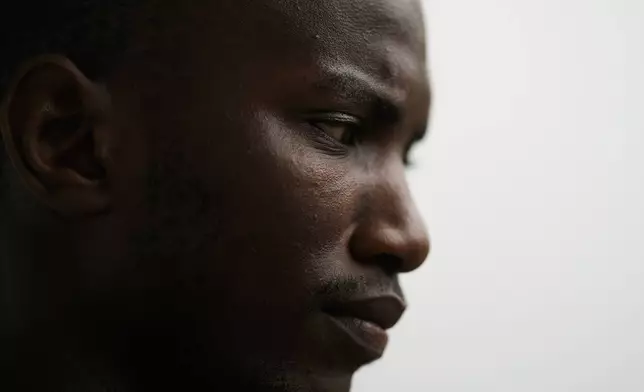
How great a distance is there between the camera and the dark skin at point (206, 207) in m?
0.60

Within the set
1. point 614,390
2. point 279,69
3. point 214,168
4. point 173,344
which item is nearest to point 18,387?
point 173,344

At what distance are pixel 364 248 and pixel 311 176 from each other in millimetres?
81

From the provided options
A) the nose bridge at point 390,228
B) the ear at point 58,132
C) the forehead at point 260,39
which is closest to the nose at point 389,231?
the nose bridge at point 390,228

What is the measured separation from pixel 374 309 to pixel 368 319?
11mm

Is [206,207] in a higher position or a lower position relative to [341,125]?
lower

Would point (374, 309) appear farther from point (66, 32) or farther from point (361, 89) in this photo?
point (66, 32)

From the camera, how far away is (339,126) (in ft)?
2.13

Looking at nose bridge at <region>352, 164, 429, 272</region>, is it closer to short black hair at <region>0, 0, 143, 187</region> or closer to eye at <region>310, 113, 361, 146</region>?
eye at <region>310, 113, 361, 146</region>

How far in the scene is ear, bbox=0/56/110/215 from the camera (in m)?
0.63

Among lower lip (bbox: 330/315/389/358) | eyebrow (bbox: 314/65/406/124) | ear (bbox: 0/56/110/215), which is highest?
eyebrow (bbox: 314/65/406/124)

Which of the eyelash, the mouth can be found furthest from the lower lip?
the eyelash

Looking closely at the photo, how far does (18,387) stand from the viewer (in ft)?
2.15

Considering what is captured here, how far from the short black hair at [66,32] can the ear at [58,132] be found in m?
0.02

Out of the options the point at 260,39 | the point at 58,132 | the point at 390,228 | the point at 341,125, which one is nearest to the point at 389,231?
the point at 390,228
